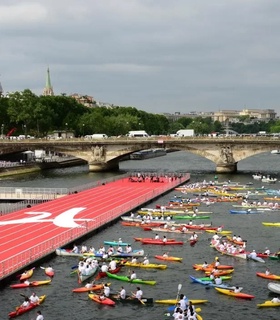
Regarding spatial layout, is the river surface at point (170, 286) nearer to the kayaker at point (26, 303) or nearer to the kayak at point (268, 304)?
the kayak at point (268, 304)

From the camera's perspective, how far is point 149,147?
13462 centimetres

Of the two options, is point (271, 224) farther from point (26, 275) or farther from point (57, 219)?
point (26, 275)

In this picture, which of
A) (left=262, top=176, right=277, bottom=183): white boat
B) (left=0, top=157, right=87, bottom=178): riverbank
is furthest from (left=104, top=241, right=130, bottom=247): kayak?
(left=0, top=157, right=87, bottom=178): riverbank

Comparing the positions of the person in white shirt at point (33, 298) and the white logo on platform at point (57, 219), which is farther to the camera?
the white logo on platform at point (57, 219)

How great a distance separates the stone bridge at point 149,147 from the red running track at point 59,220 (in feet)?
106

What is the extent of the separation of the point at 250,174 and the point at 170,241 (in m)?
71.8

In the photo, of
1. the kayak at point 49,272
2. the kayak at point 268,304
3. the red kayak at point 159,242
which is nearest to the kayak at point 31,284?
the kayak at point 49,272

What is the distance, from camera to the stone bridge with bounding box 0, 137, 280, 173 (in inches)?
5000

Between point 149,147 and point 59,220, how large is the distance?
232ft

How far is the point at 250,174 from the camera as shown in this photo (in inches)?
5015

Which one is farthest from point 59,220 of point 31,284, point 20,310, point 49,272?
point 20,310

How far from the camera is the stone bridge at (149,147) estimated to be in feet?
417

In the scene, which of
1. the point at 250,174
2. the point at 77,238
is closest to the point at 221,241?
the point at 77,238

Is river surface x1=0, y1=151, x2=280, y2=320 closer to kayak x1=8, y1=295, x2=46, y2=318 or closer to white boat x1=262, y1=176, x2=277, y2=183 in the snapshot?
kayak x1=8, y1=295, x2=46, y2=318
